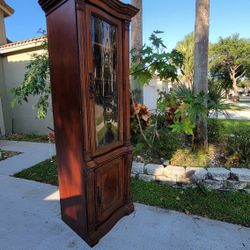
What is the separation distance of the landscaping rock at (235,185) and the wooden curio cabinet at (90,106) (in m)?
1.58

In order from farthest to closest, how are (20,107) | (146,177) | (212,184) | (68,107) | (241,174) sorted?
(20,107)
(146,177)
(212,184)
(241,174)
(68,107)

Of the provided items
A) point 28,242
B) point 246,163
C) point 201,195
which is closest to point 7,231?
point 28,242

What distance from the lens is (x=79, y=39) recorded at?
5.52ft

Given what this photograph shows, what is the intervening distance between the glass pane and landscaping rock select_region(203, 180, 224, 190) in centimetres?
164

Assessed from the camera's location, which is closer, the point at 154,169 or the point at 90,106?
the point at 90,106

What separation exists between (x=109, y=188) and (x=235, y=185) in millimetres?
1895

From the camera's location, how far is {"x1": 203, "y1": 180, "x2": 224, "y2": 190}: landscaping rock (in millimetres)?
2971

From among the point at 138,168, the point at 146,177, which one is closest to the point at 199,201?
the point at 146,177

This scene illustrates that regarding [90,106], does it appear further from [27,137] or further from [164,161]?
[27,137]

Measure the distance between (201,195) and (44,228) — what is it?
2074 millimetres

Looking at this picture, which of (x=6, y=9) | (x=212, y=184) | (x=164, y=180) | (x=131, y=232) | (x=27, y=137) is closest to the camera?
(x=131, y=232)

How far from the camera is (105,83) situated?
2.07 metres

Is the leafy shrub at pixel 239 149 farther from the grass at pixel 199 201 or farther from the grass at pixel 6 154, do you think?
the grass at pixel 6 154

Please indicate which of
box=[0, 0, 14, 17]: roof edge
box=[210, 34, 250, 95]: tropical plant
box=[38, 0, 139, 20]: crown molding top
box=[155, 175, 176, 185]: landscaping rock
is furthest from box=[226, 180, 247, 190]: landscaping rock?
box=[210, 34, 250, 95]: tropical plant
